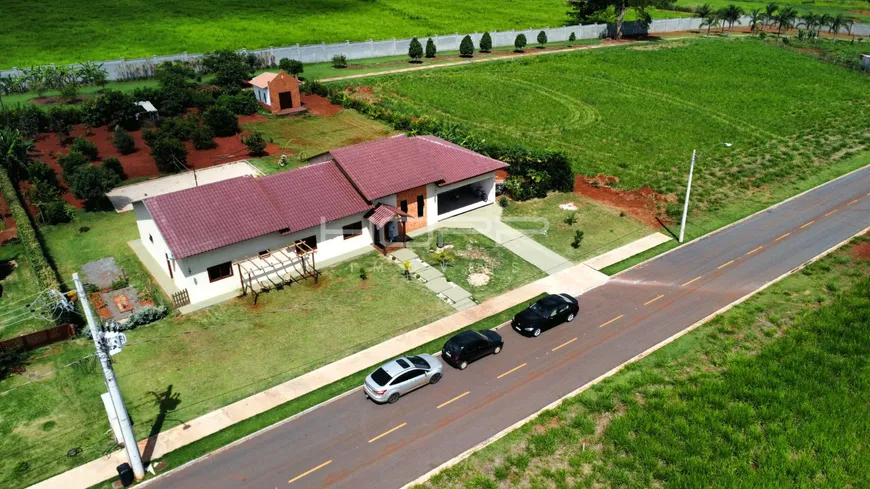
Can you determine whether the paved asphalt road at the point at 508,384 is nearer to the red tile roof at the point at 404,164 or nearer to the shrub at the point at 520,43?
the red tile roof at the point at 404,164

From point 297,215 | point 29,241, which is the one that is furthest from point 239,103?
point 297,215

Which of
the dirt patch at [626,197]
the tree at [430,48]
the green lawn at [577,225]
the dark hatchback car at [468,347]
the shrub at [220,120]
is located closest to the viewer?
the dark hatchback car at [468,347]

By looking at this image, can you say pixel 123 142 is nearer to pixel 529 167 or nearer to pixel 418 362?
pixel 529 167

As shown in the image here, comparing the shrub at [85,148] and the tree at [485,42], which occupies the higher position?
the tree at [485,42]

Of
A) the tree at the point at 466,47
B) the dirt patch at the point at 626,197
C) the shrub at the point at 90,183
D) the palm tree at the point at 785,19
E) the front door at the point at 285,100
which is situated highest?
the palm tree at the point at 785,19

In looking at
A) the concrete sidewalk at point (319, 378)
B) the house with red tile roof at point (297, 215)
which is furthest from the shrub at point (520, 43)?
the concrete sidewalk at point (319, 378)

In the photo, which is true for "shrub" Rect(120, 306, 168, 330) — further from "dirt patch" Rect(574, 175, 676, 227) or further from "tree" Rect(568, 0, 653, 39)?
"tree" Rect(568, 0, 653, 39)

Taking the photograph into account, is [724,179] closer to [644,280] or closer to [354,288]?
[644,280]
